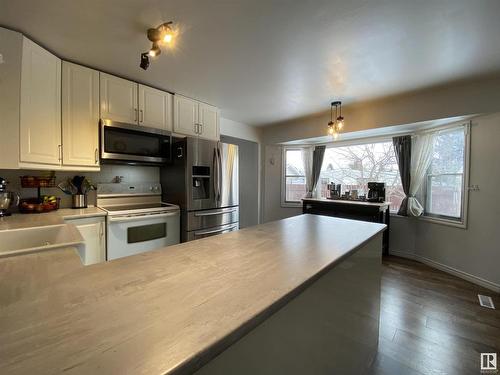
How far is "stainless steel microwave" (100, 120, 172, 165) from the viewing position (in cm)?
232

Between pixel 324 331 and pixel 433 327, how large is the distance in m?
1.62

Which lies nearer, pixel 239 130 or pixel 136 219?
pixel 136 219

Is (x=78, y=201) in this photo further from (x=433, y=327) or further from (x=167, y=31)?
(x=433, y=327)

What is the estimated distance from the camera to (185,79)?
8.19ft

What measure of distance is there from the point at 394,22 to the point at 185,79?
1.95 meters

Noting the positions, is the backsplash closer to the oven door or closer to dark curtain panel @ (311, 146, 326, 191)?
the oven door


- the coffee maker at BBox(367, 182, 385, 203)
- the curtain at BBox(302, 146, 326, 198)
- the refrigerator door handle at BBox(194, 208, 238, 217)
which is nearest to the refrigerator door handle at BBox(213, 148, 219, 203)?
the refrigerator door handle at BBox(194, 208, 238, 217)

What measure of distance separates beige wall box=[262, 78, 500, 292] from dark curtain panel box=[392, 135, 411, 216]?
0.99 feet

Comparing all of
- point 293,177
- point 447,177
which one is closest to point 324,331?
point 447,177

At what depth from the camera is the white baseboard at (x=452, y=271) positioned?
2541mm

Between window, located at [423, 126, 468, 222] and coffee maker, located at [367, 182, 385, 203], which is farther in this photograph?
coffee maker, located at [367, 182, 385, 203]

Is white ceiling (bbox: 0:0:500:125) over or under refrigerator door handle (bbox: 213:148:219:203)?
over

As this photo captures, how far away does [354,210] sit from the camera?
3582 millimetres

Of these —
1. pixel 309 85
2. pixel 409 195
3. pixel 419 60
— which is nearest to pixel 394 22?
pixel 419 60
